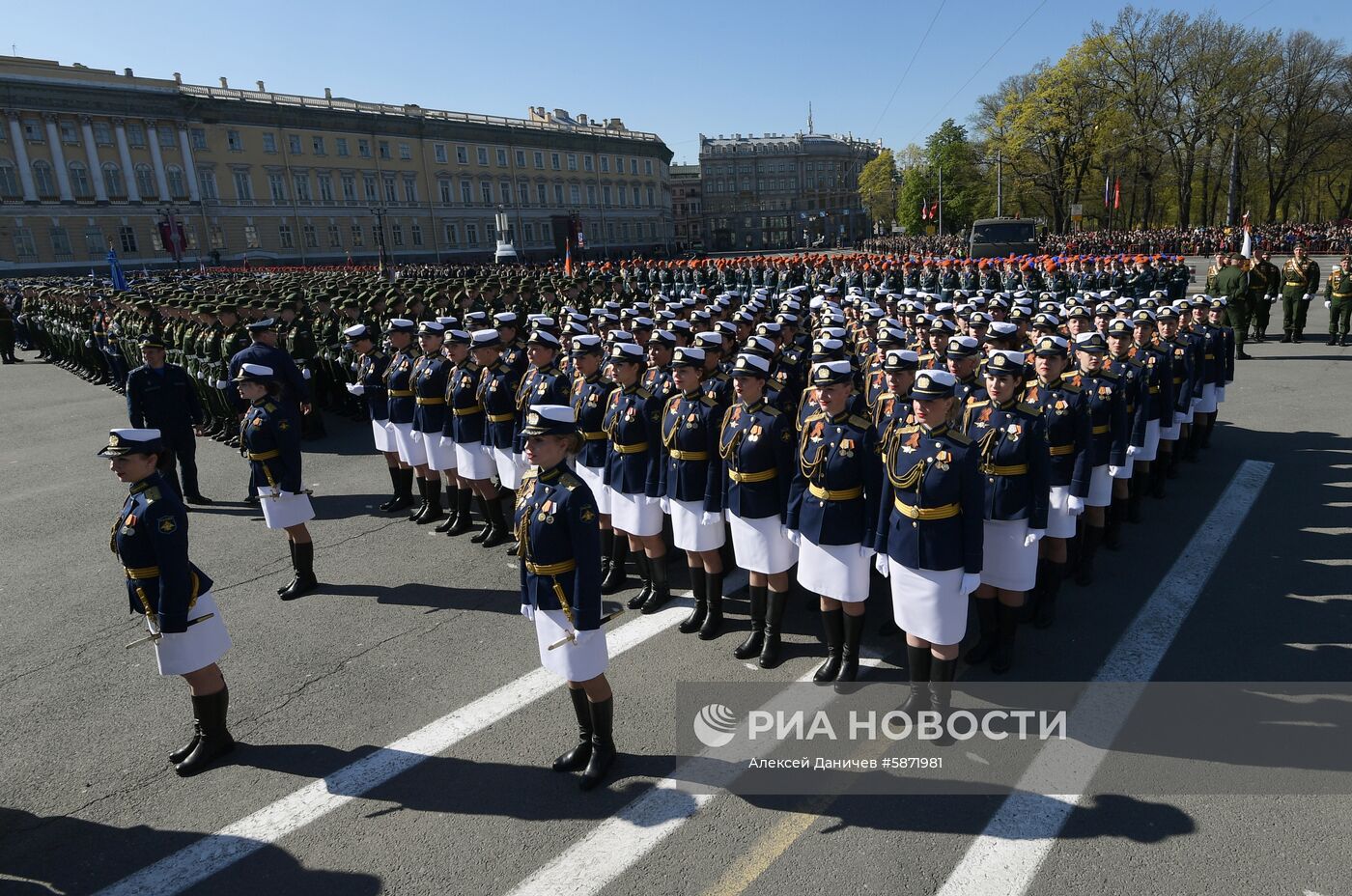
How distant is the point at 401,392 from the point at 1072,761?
23.0 ft

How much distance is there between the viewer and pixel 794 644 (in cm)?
568

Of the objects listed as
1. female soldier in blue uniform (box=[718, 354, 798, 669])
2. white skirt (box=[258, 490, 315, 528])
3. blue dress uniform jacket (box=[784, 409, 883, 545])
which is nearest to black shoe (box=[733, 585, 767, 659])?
female soldier in blue uniform (box=[718, 354, 798, 669])

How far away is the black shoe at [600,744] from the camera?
4199mm

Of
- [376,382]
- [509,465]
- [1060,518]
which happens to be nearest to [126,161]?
[376,382]

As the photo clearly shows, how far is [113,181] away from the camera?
58.2 metres

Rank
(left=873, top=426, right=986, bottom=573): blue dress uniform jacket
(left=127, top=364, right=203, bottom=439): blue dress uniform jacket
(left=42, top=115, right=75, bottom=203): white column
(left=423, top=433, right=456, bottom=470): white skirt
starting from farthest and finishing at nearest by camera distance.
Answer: (left=42, top=115, right=75, bottom=203): white column, (left=127, top=364, right=203, bottom=439): blue dress uniform jacket, (left=423, top=433, right=456, bottom=470): white skirt, (left=873, top=426, right=986, bottom=573): blue dress uniform jacket

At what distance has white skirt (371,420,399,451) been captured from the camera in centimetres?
872

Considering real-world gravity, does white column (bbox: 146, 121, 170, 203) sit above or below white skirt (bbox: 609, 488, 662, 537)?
above

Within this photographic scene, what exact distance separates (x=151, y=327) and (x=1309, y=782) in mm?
15841

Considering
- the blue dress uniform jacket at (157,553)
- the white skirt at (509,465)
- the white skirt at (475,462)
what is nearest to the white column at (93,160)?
the white skirt at (475,462)

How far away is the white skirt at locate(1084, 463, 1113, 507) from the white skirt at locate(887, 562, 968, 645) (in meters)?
2.67

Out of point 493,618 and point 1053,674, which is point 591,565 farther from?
point 1053,674

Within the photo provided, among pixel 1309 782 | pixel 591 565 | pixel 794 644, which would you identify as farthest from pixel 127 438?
pixel 1309 782

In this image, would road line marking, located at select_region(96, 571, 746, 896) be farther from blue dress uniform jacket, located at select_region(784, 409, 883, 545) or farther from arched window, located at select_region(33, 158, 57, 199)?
arched window, located at select_region(33, 158, 57, 199)
